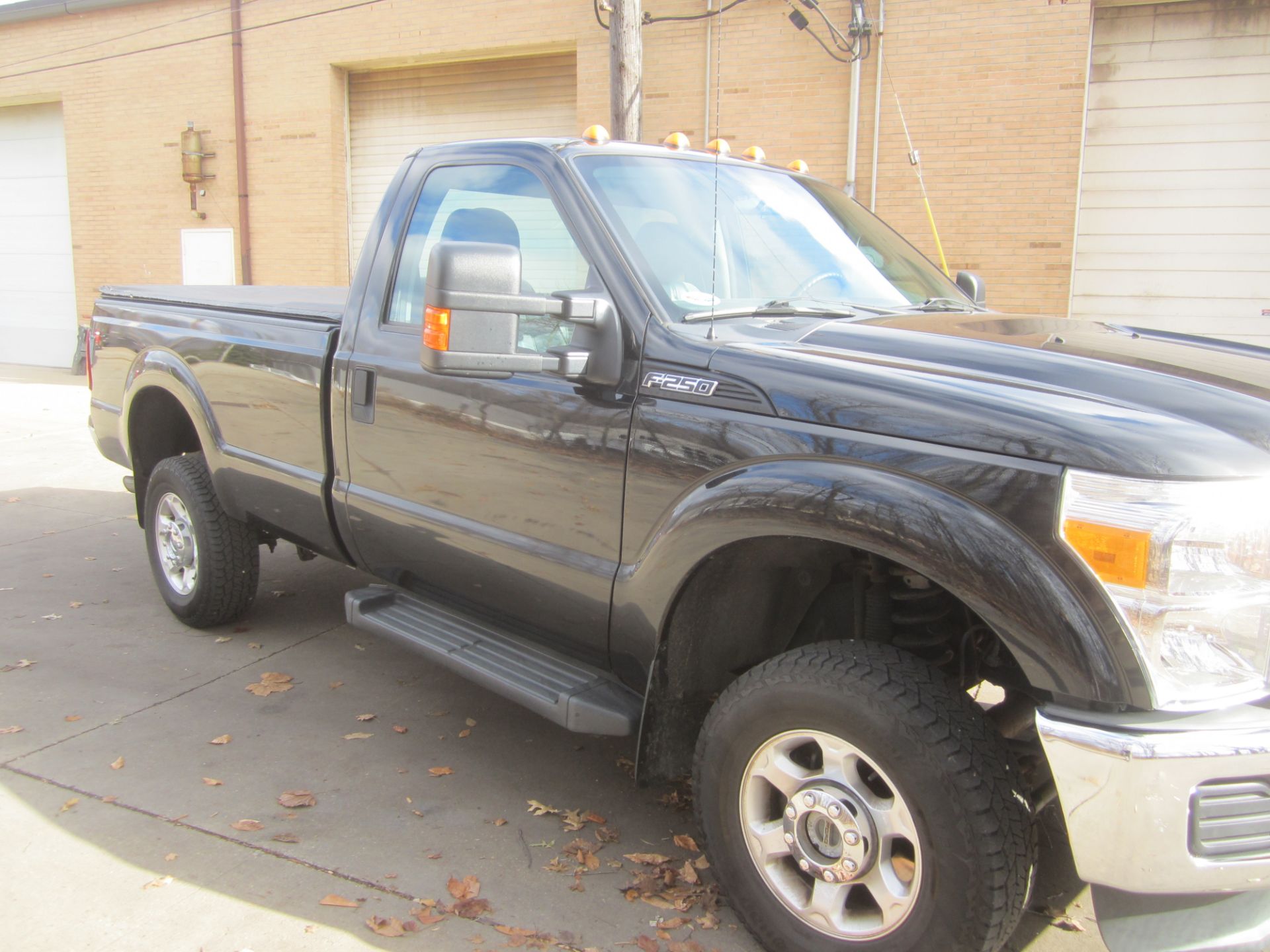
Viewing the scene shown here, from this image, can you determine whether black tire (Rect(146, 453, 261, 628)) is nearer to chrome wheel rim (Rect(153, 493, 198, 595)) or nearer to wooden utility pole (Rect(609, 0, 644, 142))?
chrome wheel rim (Rect(153, 493, 198, 595))

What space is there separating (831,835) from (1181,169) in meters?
9.56

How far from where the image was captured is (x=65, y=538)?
6.46 m

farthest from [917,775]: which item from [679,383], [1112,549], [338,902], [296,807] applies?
[296,807]

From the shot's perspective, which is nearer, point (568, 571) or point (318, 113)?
point (568, 571)

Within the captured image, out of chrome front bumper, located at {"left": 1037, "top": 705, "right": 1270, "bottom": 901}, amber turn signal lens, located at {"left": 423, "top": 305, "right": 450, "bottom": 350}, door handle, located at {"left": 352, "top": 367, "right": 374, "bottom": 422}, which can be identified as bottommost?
chrome front bumper, located at {"left": 1037, "top": 705, "right": 1270, "bottom": 901}

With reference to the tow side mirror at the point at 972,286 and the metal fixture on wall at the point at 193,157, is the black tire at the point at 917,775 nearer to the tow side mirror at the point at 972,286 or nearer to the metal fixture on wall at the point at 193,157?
the tow side mirror at the point at 972,286

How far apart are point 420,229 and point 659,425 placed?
1463 mm

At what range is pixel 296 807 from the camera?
3.28 meters

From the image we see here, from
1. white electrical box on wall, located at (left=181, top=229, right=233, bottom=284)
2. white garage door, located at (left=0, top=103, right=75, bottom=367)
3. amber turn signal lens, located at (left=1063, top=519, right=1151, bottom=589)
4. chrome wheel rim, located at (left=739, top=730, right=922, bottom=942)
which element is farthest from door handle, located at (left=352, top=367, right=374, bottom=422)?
white garage door, located at (left=0, top=103, right=75, bottom=367)

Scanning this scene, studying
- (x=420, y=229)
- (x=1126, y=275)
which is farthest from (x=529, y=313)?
(x=1126, y=275)

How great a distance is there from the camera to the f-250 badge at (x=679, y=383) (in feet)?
8.38

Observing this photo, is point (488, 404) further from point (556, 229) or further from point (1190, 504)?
point (1190, 504)

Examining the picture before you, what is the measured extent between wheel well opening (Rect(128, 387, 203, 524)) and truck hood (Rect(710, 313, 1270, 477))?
3.37 m

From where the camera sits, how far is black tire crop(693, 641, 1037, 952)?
6.91ft
